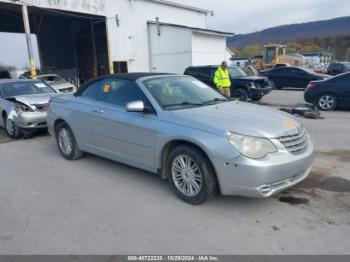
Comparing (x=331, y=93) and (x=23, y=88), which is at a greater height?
(x=23, y=88)

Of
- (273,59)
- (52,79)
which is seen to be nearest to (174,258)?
(52,79)

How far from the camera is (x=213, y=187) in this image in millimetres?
3721

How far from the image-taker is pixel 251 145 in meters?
3.48

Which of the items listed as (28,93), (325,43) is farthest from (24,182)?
(325,43)

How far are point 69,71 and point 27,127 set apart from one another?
20.4 m

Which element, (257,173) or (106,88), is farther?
(106,88)

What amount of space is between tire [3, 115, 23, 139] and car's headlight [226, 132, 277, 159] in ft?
21.0

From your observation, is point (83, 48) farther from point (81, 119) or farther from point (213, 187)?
point (213, 187)

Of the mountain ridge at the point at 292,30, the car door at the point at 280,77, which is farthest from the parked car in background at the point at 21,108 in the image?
the mountain ridge at the point at 292,30

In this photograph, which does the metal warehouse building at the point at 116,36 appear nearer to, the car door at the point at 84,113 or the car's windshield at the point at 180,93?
the car door at the point at 84,113

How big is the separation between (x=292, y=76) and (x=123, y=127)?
1629cm

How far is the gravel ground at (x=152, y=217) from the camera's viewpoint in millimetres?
3117

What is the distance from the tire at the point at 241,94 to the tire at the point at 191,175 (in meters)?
9.48

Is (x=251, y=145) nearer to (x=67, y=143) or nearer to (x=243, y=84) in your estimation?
(x=67, y=143)
